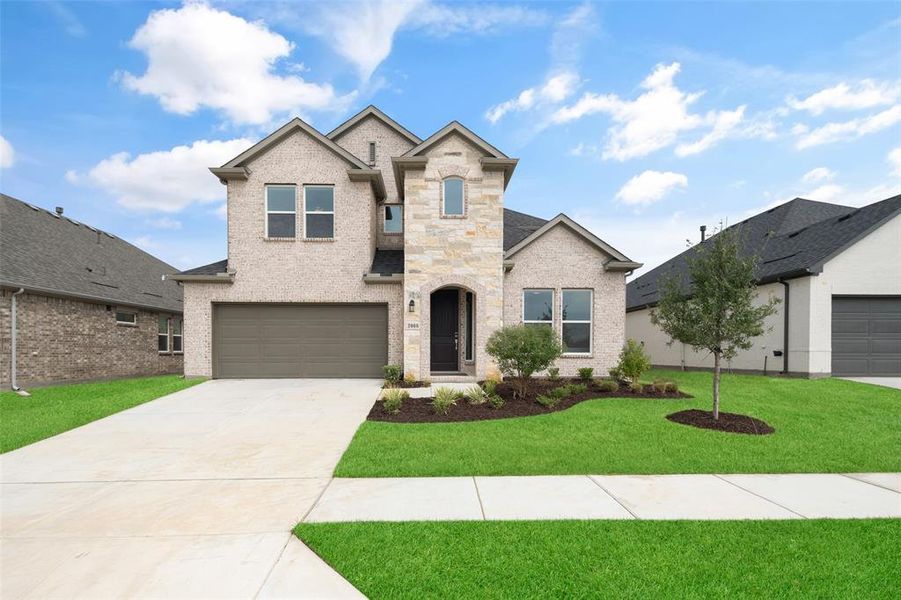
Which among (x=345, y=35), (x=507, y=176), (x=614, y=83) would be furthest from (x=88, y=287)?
(x=614, y=83)

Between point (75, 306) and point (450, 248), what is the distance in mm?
13599

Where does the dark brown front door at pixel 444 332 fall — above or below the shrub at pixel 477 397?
above

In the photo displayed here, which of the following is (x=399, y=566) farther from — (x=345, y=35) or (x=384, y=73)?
(x=384, y=73)

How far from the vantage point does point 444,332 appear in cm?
1493

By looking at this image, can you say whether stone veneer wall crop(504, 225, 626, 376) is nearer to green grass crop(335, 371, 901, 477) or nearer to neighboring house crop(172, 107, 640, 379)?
neighboring house crop(172, 107, 640, 379)

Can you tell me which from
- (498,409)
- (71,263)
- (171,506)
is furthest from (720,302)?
(71,263)

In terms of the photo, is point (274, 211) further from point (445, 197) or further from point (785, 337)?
point (785, 337)

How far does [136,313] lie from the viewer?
1755cm

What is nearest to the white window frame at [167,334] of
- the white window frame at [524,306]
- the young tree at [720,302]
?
the white window frame at [524,306]

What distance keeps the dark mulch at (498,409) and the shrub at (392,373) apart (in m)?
2.62

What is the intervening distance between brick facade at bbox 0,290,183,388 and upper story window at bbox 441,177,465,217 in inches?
534

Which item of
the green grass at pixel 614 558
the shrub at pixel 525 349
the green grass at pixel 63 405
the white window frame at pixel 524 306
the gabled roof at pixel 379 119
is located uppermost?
the gabled roof at pixel 379 119

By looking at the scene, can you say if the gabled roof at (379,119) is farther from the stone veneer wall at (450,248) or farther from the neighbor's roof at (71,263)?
the neighbor's roof at (71,263)

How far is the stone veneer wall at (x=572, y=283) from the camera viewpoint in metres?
14.1
